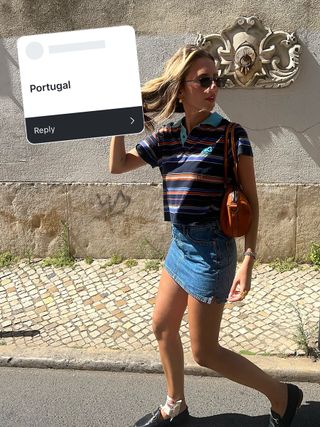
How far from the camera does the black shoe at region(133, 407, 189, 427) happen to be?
2.94 m

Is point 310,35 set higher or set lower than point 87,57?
higher

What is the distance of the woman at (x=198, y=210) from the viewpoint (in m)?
2.49

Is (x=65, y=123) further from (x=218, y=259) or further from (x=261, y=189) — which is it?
(x=261, y=189)

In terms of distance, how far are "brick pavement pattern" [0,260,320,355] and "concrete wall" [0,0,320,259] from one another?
33 cm

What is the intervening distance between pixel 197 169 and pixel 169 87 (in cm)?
41

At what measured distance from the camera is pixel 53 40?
8.62 feet

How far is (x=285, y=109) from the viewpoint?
15.9ft

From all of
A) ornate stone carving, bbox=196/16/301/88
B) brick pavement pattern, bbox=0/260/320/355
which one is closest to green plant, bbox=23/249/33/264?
brick pavement pattern, bbox=0/260/320/355

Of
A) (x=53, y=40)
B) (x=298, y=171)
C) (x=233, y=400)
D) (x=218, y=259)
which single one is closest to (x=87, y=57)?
(x=53, y=40)

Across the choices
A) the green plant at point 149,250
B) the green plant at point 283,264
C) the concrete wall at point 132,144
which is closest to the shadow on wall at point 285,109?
the concrete wall at point 132,144

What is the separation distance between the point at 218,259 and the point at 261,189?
2594 mm

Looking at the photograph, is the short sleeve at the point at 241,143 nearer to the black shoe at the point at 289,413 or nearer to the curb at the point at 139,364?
the black shoe at the point at 289,413

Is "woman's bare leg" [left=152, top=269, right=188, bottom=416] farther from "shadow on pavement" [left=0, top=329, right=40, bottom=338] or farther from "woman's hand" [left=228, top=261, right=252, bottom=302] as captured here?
"shadow on pavement" [left=0, top=329, right=40, bottom=338]
